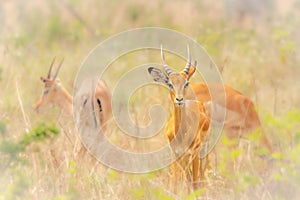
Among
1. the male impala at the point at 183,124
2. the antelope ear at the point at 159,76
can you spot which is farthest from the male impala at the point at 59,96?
the antelope ear at the point at 159,76

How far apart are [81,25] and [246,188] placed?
976cm

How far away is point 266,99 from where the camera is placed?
9.22m

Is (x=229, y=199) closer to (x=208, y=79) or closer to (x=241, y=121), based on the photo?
(x=241, y=121)

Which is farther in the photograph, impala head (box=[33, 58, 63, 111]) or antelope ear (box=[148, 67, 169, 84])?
impala head (box=[33, 58, 63, 111])

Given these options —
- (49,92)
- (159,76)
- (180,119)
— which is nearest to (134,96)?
(49,92)

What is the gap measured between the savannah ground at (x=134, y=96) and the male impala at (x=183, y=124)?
0.51 feet

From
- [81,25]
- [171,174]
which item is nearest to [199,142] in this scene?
[171,174]

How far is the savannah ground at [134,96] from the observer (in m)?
5.37

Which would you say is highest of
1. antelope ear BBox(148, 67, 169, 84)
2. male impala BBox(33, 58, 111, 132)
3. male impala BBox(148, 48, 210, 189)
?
male impala BBox(33, 58, 111, 132)

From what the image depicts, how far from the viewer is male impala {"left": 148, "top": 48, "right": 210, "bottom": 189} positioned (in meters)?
5.80

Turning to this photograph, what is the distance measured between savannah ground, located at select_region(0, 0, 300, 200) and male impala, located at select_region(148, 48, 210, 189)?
155 millimetres

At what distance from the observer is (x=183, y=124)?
6.08 meters

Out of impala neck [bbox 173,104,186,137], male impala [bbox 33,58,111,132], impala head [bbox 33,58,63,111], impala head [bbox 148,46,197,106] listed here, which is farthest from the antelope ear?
impala head [bbox 33,58,63,111]

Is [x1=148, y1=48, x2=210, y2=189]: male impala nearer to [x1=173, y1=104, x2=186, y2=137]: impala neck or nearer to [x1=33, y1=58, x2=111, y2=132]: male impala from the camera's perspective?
[x1=173, y1=104, x2=186, y2=137]: impala neck
